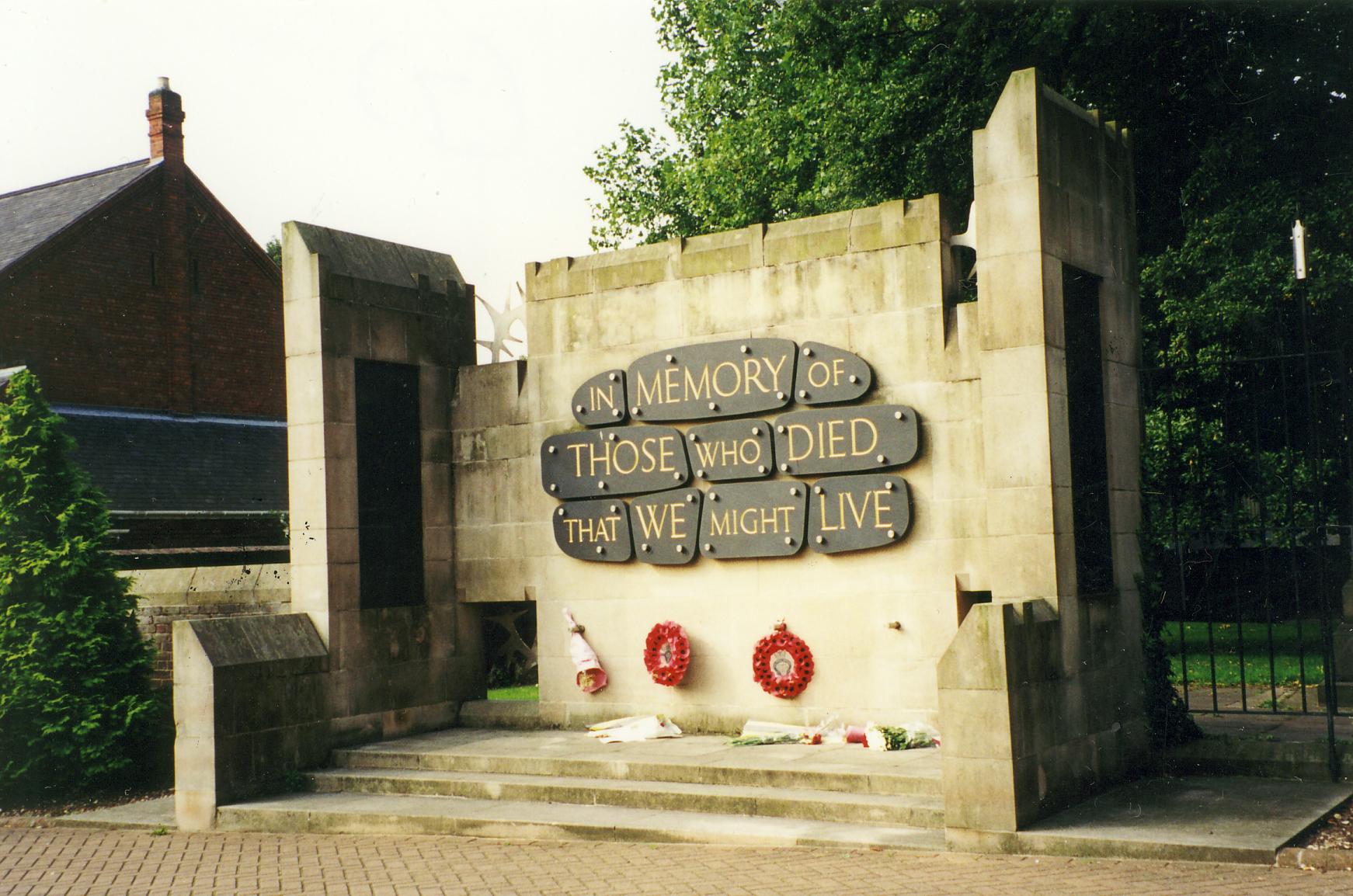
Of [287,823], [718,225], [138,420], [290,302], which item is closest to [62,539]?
[290,302]

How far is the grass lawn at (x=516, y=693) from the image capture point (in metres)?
17.1

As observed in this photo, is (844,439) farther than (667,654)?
No

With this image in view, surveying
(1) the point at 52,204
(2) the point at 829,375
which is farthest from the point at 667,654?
(1) the point at 52,204

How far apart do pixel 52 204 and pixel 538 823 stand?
75.7 ft

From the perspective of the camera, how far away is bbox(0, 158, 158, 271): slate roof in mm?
23828

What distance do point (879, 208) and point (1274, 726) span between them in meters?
5.26

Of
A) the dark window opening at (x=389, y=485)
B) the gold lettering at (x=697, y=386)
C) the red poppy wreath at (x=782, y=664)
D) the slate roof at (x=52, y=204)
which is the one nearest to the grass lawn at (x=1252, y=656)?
the red poppy wreath at (x=782, y=664)

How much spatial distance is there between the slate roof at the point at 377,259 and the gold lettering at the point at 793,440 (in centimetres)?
407

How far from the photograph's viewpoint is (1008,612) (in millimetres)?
7027

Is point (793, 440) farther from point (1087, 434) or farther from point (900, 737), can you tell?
point (900, 737)

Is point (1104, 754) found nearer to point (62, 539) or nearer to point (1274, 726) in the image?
point (1274, 726)

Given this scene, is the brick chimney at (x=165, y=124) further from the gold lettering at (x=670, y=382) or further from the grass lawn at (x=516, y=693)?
the gold lettering at (x=670, y=382)

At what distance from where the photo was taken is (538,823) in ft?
25.9

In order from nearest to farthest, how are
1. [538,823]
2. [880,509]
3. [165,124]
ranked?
[538,823] < [880,509] < [165,124]
